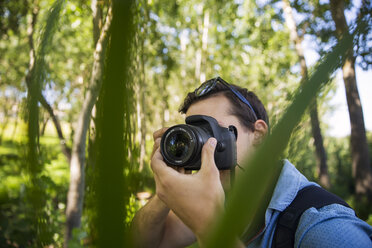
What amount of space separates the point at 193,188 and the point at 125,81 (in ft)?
1.95

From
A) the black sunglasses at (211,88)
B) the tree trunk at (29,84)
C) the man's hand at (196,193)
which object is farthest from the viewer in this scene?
the black sunglasses at (211,88)

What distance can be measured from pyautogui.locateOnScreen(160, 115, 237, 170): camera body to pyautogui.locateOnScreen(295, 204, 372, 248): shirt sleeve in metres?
0.35

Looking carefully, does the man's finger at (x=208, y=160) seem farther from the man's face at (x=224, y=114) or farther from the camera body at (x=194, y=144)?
the man's face at (x=224, y=114)

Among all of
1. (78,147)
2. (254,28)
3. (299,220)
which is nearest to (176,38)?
(254,28)

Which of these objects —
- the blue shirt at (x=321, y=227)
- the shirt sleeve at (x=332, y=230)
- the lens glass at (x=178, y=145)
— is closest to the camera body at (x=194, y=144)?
the lens glass at (x=178, y=145)

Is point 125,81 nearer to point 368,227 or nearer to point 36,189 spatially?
point 36,189

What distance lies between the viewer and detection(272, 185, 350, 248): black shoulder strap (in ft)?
3.32

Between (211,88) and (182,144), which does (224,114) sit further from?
(182,144)

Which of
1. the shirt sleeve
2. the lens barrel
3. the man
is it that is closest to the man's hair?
the man

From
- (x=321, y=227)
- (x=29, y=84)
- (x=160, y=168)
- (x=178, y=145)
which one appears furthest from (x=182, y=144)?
(x=29, y=84)

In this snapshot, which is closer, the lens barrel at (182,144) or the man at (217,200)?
the man at (217,200)

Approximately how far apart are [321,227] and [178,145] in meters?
0.54

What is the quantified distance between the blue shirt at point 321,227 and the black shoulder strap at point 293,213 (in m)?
0.02

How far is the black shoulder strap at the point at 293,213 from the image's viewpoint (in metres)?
1.01
